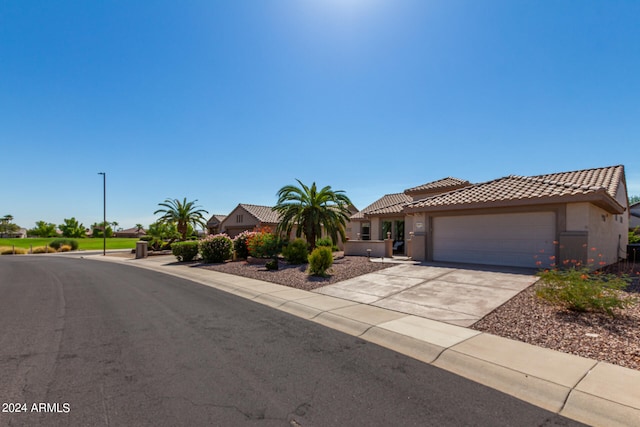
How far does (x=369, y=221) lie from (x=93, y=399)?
78.9ft

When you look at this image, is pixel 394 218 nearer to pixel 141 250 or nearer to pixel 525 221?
pixel 525 221

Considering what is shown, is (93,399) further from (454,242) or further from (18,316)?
(454,242)

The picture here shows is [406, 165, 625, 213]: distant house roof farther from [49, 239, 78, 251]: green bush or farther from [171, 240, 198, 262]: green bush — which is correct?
[49, 239, 78, 251]: green bush

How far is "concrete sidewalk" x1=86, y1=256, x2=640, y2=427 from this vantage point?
Result: 354cm

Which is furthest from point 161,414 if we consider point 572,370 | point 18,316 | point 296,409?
point 18,316

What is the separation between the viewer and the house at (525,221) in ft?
39.1

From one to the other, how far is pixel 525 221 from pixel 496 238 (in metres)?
1.36

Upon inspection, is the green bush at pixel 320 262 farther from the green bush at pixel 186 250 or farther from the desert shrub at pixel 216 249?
the green bush at pixel 186 250

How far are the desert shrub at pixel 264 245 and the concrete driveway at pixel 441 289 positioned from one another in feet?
22.8

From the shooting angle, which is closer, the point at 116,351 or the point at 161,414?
the point at 161,414

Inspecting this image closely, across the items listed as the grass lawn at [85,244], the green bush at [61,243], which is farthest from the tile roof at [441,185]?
the green bush at [61,243]

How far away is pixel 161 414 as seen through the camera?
11.1 ft

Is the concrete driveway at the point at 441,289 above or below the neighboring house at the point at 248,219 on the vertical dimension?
below

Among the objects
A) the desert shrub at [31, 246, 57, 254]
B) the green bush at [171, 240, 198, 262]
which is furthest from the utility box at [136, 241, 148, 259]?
the desert shrub at [31, 246, 57, 254]
